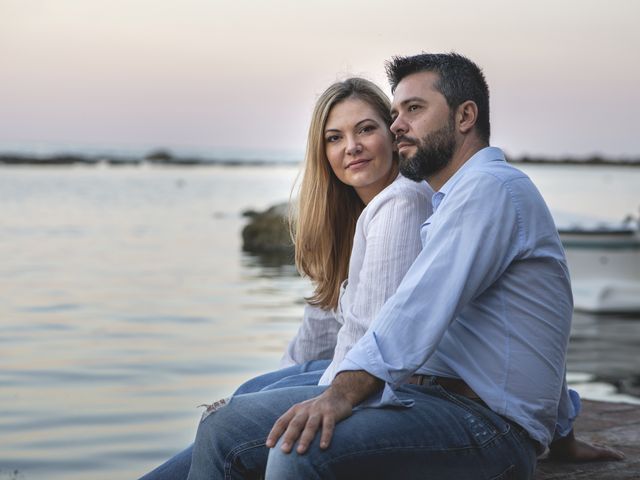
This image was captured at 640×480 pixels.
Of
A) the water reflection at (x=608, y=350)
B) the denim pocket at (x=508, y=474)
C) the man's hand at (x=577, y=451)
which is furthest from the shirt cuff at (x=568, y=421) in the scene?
the water reflection at (x=608, y=350)

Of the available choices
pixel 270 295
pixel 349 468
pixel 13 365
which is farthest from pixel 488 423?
pixel 270 295

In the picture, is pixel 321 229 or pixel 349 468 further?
pixel 321 229

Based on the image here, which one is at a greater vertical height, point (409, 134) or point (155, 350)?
point (409, 134)

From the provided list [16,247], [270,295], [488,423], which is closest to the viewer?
[488,423]

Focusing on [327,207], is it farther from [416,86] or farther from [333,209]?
[416,86]

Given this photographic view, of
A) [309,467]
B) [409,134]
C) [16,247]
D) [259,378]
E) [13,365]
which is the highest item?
[409,134]

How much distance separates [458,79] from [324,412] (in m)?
1.02

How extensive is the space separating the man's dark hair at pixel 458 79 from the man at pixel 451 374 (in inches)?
6.3

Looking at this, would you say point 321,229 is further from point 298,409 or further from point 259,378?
point 298,409

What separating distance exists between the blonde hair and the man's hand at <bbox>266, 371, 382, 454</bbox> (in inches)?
53.2

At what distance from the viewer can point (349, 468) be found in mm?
2381

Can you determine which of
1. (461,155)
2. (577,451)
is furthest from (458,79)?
(577,451)

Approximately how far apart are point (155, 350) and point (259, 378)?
18.4ft

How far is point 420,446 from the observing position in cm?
244
